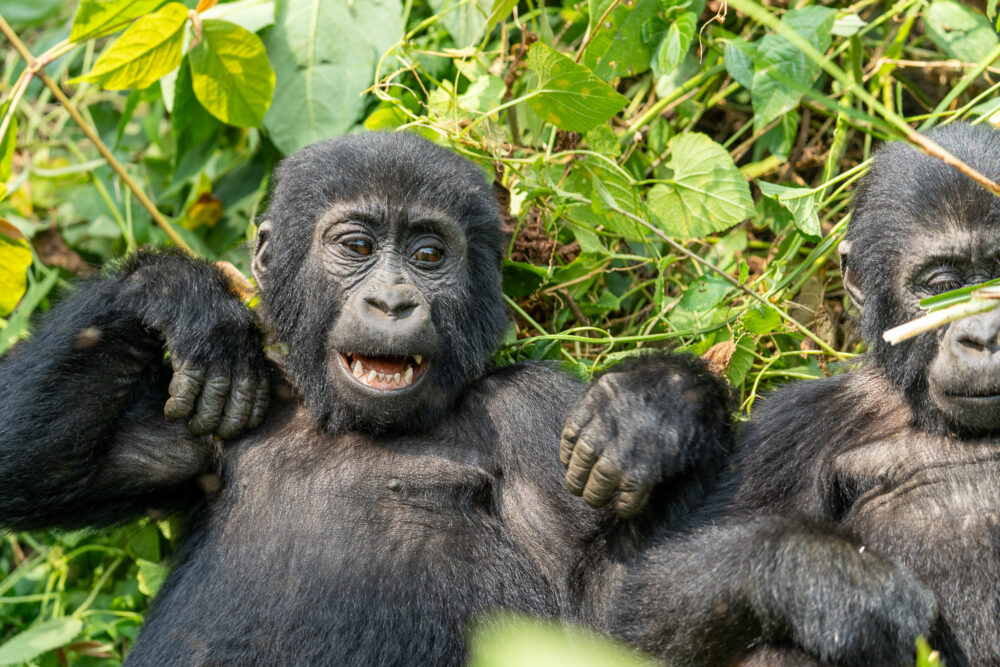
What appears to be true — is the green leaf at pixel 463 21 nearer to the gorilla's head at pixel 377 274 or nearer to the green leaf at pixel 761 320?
the gorilla's head at pixel 377 274

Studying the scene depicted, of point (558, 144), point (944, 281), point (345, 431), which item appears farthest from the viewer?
point (558, 144)

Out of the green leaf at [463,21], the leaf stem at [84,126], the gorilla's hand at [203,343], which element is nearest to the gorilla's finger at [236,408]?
the gorilla's hand at [203,343]

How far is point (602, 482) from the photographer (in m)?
3.38

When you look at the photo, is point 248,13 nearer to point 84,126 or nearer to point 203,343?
point 84,126

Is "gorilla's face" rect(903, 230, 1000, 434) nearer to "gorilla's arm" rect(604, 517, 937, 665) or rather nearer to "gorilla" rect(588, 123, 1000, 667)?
"gorilla" rect(588, 123, 1000, 667)

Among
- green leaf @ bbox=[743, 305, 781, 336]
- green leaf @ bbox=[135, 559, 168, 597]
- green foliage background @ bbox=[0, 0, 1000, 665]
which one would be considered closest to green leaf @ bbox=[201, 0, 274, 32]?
green foliage background @ bbox=[0, 0, 1000, 665]

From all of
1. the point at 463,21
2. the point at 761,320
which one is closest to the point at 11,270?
the point at 463,21

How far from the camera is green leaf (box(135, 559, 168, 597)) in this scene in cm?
468

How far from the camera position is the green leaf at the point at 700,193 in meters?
4.42

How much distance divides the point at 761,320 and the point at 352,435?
4.97ft

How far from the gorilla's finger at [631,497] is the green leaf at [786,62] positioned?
6.02 ft

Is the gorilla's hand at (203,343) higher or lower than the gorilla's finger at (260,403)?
higher

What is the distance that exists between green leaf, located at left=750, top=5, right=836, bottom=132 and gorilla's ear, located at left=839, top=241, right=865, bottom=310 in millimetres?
1031

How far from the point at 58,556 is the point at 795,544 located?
3.45 metres
